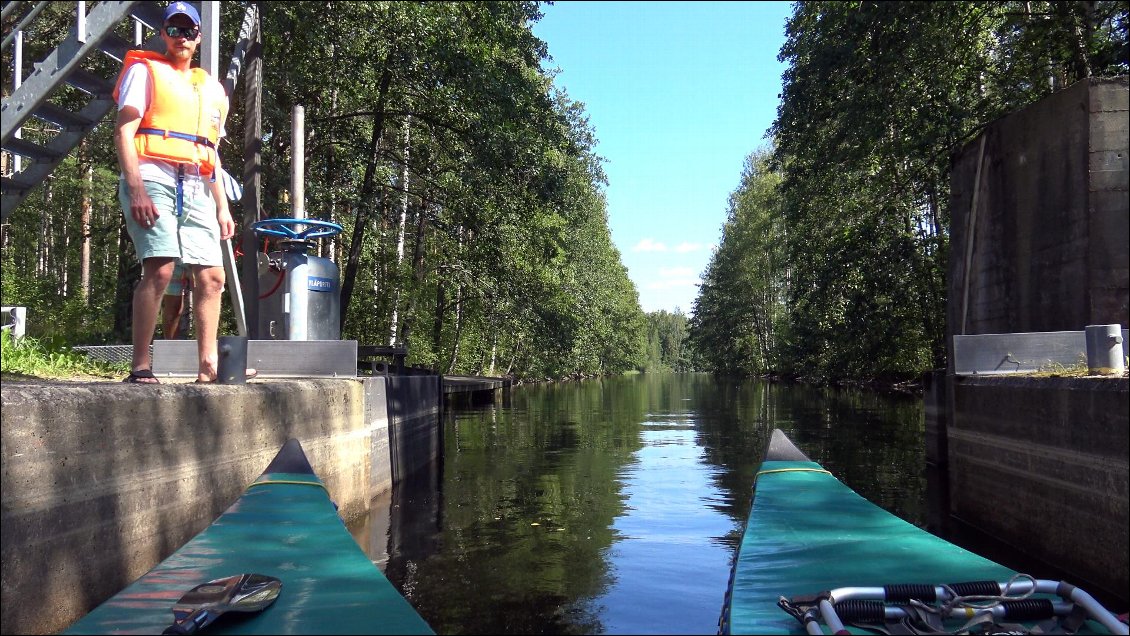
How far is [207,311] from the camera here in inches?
229

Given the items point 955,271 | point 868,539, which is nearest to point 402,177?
point 955,271

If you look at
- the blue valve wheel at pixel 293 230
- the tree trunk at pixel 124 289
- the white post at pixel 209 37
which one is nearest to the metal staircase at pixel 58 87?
the white post at pixel 209 37

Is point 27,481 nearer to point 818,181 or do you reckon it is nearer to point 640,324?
point 818,181

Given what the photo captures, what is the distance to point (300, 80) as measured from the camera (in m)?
15.9

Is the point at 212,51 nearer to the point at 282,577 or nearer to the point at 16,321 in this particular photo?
the point at 16,321

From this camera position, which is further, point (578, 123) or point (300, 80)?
point (578, 123)

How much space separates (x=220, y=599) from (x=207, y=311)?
2.94 metres

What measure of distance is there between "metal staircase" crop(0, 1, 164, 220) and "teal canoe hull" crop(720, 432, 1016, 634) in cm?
538

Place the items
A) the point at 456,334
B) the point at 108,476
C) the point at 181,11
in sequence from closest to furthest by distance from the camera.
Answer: the point at 108,476
the point at 181,11
the point at 456,334

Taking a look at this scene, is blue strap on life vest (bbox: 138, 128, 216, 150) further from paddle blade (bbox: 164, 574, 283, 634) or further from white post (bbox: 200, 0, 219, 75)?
paddle blade (bbox: 164, 574, 283, 634)

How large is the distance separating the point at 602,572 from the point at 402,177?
19.1m

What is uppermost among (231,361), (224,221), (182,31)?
(182,31)

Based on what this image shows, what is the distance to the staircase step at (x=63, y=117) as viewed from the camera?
632 centimetres

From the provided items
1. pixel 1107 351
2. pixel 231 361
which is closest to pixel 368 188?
pixel 231 361
